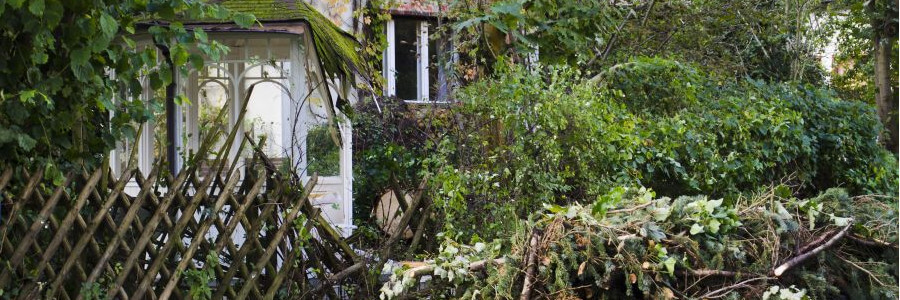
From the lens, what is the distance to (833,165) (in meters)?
10.4

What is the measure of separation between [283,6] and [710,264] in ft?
15.4

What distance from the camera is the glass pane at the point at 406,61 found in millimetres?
17094

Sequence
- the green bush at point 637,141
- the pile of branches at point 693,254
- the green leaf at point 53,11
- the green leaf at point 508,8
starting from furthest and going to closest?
the green leaf at point 508,8 → the green bush at point 637,141 → the green leaf at point 53,11 → the pile of branches at point 693,254

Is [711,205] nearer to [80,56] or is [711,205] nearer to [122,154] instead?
[80,56]

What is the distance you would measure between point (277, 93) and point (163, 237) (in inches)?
228

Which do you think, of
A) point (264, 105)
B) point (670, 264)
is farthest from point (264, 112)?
point (670, 264)

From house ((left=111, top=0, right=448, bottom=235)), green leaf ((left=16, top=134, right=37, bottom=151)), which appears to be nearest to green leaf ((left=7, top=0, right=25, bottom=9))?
green leaf ((left=16, top=134, right=37, bottom=151))

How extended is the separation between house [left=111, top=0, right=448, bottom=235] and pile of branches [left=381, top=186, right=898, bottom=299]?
174 centimetres

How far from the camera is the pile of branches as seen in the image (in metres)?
4.51

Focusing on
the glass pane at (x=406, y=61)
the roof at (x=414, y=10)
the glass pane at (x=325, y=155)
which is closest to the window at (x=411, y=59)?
the glass pane at (x=406, y=61)

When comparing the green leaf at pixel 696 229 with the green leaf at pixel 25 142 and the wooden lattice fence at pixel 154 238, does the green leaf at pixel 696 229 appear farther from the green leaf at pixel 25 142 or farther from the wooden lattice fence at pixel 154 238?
the green leaf at pixel 25 142

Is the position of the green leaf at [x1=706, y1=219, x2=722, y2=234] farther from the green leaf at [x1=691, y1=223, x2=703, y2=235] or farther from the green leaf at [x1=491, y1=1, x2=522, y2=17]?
the green leaf at [x1=491, y1=1, x2=522, y2=17]

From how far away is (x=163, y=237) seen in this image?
557 cm

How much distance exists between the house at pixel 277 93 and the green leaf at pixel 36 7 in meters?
1.05
